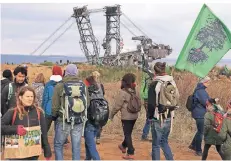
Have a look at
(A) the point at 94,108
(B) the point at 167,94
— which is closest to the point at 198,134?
(B) the point at 167,94

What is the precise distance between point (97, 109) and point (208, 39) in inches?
117

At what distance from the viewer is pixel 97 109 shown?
21.8 ft

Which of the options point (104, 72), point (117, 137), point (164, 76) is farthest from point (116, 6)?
point (164, 76)

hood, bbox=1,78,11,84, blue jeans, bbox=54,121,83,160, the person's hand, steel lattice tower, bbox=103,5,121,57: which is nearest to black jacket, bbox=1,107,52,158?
the person's hand

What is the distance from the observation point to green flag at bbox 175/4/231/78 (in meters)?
8.45

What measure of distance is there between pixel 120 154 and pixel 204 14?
10.0 ft

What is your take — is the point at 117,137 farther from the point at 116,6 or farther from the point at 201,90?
the point at 116,6

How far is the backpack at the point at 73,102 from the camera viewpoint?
610 cm

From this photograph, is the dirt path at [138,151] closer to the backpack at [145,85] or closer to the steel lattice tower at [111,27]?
the backpack at [145,85]

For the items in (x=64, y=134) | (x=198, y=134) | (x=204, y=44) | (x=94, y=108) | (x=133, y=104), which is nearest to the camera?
(x=64, y=134)

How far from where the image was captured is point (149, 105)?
21.7 ft

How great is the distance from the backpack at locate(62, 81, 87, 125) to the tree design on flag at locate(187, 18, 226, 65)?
300 cm

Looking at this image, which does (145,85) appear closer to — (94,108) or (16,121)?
(94,108)

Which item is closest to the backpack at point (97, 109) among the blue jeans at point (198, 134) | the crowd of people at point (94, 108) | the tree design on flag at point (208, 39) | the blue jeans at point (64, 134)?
the crowd of people at point (94, 108)
